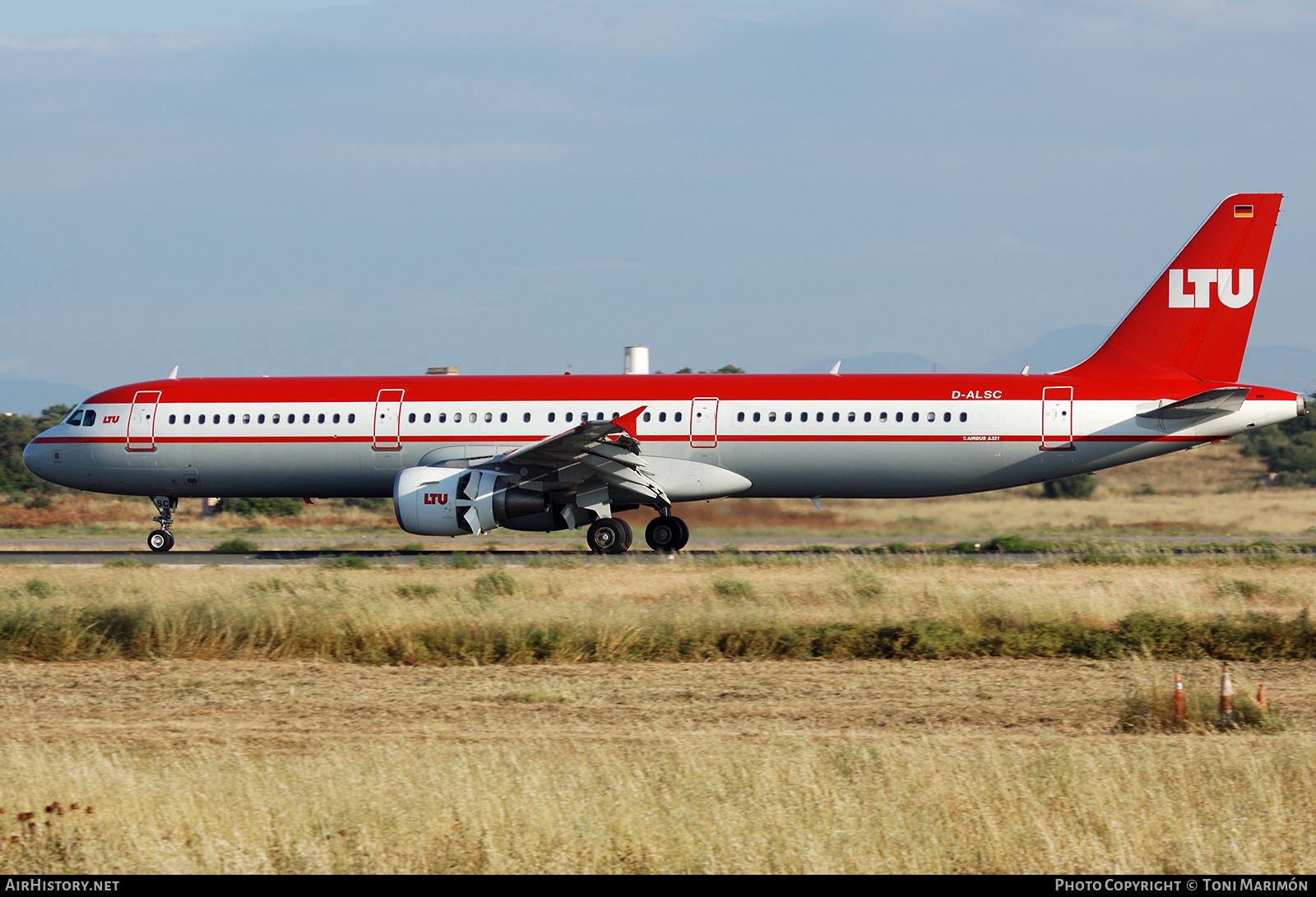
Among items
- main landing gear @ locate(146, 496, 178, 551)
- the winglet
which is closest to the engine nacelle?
the winglet

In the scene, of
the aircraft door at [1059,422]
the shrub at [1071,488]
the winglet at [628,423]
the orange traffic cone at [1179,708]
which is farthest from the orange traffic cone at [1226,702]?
the shrub at [1071,488]

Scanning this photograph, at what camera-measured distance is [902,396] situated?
24.9m

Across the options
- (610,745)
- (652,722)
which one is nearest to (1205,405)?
(652,722)

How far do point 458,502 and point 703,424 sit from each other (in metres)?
5.02

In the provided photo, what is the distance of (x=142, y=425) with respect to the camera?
Answer: 27500 mm

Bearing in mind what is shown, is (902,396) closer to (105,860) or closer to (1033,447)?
(1033,447)

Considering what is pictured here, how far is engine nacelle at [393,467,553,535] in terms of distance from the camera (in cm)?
2389

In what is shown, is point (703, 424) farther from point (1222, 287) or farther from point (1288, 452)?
point (1288, 452)

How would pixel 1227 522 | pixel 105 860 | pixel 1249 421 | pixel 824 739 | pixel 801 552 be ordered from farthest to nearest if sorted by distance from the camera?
pixel 1227 522 → pixel 801 552 → pixel 1249 421 → pixel 824 739 → pixel 105 860

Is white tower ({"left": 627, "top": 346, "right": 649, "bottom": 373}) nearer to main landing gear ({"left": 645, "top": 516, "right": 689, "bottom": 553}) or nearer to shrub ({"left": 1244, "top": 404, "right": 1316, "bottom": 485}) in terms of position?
main landing gear ({"left": 645, "top": 516, "right": 689, "bottom": 553})

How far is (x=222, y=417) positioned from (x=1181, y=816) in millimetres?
23530

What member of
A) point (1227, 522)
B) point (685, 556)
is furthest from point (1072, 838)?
point (1227, 522)

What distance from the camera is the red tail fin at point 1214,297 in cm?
2458

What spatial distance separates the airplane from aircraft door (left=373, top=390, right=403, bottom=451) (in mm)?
38
